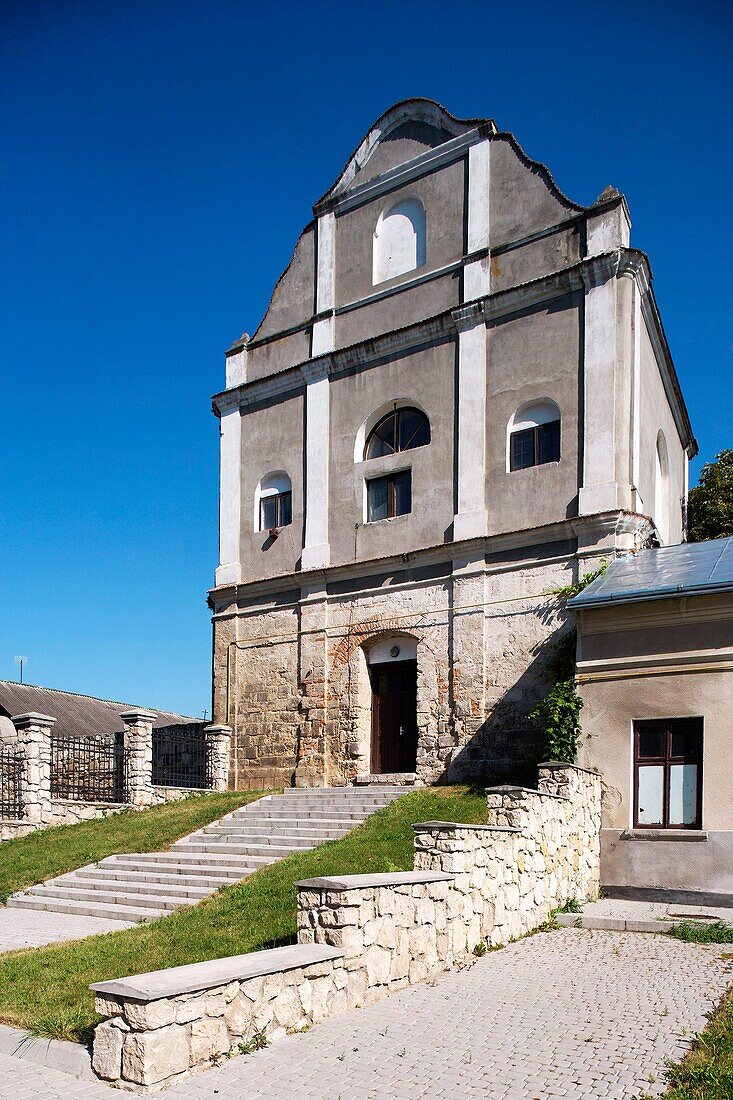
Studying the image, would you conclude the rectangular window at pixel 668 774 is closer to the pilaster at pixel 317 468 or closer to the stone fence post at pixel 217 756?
the pilaster at pixel 317 468

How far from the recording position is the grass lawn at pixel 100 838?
15414mm

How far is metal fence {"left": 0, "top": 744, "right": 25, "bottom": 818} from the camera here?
19141mm

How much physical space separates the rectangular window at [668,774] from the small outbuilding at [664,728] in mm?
14

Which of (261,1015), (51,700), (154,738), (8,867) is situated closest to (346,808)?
(8,867)

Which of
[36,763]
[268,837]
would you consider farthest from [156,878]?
[36,763]

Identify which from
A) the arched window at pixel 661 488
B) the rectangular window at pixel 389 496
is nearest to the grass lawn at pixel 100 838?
the rectangular window at pixel 389 496

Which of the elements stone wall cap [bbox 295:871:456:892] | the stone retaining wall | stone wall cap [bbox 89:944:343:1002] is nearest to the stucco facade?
the stone retaining wall

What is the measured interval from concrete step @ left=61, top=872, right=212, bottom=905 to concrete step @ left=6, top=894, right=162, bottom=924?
45 centimetres

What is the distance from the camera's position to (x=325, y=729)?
20.8 metres

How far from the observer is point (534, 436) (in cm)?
1916

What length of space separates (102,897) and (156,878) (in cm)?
83

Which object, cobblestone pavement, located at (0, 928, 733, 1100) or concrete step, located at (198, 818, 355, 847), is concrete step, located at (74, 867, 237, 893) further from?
cobblestone pavement, located at (0, 928, 733, 1100)

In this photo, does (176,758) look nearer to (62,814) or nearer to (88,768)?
(88,768)

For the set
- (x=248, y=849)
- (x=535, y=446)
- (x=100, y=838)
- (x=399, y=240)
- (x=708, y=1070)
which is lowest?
(x=100, y=838)
